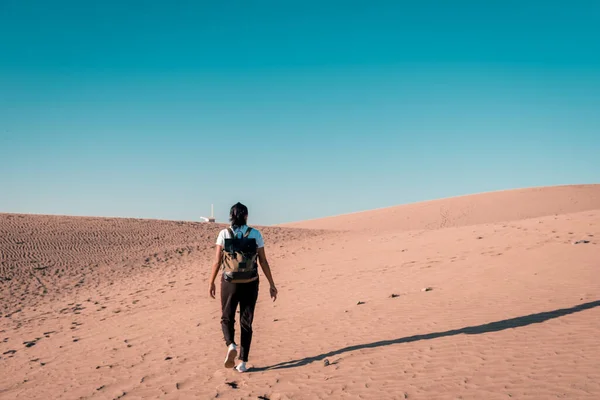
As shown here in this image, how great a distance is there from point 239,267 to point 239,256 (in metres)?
0.13

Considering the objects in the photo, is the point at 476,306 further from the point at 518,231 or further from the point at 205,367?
the point at 518,231

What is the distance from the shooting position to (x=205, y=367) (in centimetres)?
635

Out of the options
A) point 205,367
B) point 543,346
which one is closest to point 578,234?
point 543,346

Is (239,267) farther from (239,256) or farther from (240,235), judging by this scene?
(240,235)

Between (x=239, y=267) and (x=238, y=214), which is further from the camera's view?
(x=238, y=214)

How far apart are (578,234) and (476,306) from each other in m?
8.10

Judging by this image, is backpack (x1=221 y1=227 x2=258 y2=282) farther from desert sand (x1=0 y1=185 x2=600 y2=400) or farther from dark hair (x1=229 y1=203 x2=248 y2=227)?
desert sand (x1=0 y1=185 x2=600 y2=400)

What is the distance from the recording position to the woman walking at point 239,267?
17.5 ft

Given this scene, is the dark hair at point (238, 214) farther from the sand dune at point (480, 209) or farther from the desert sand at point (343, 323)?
the sand dune at point (480, 209)

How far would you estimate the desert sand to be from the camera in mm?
5340

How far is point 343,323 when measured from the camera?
26.5 feet

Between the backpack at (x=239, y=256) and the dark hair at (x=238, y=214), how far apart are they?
136mm

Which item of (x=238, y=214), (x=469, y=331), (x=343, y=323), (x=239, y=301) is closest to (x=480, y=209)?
(x=343, y=323)

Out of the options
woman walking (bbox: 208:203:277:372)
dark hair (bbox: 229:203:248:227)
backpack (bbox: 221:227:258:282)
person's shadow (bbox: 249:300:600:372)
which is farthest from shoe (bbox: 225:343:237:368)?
dark hair (bbox: 229:203:248:227)
